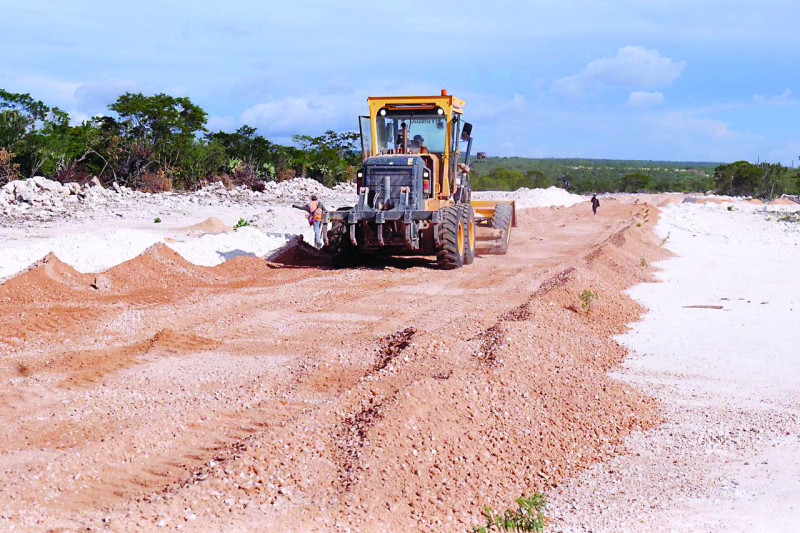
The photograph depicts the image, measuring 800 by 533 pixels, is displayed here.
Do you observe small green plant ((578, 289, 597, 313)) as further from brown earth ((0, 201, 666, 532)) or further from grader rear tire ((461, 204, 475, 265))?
grader rear tire ((461, 204, 475, 265))

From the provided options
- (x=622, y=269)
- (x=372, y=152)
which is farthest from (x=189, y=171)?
(x=622, y=269)

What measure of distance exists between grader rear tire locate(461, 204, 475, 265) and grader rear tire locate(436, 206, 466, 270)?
0.63 meters

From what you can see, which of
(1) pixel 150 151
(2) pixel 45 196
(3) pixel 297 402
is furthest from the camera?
(1) pixel 150 151

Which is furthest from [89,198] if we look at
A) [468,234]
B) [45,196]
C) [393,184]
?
[468,234]

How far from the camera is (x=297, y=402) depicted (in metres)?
7.13

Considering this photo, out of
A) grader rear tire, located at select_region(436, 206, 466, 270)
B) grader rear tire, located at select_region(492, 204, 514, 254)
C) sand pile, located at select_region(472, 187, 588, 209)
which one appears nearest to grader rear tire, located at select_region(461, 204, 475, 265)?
grader rear tire, located at select_region(436, 206, 466, 270)

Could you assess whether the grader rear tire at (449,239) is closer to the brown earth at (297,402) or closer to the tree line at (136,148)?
the brown earth at (297,402)

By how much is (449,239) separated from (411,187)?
120 cm

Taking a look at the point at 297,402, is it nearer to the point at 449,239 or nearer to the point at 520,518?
the point at 520,518

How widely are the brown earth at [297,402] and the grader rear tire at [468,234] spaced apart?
333cm

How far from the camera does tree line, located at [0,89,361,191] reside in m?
31.8

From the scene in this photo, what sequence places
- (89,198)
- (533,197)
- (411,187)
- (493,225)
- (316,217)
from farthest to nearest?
(533,197)
(89,198)
(493,225)
(316,217)
(411,187)

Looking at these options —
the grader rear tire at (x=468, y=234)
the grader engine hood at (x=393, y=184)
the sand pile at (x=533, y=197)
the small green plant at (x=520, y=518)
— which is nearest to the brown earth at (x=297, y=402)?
the small green plant at (x=520, y=518)

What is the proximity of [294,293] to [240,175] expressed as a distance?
33057 millimetres
